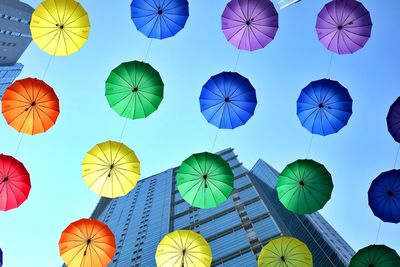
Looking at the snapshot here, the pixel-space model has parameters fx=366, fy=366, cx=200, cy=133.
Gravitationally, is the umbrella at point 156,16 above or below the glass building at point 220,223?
below

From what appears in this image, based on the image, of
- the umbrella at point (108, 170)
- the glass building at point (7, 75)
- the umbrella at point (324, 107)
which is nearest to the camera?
the umbrella at point (108, 170)

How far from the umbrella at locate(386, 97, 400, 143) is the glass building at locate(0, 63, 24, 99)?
70.8 metres

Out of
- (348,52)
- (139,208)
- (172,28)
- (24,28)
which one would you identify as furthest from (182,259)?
(24,28)

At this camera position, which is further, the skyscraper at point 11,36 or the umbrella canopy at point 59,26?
the skyscraper at point 11,36

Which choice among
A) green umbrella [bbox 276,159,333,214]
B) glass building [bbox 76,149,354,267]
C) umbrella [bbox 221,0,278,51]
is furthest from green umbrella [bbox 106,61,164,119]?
glass building [bbox 76,149,354,267]

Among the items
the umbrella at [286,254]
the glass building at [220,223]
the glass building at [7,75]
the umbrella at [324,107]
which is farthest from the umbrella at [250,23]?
the glass building at [7,75]

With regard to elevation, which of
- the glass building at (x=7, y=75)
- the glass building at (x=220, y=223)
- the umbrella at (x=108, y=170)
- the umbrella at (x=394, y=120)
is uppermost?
the glass building at (x=7, y=75)

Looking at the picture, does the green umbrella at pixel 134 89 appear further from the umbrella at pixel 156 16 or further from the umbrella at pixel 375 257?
the umbrella at pixel 375 257

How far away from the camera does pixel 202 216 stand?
2438 inches

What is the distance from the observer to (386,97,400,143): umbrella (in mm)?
12948

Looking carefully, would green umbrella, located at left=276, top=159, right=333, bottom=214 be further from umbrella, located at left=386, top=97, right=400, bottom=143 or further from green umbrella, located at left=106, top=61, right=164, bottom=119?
green umbrella, located at left=106, top=61, right=164, bottom=119

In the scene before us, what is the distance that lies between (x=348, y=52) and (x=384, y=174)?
15.2ft

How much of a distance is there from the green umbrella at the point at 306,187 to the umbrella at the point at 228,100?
263 cm

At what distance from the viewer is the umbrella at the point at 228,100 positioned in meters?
13.0
